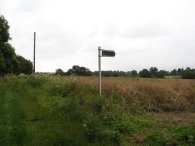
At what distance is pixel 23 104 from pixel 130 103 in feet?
15.8

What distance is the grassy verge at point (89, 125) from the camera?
8.37m

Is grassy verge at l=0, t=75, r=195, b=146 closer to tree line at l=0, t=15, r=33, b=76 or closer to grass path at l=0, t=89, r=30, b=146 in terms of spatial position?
grass path at l=0, t=89, r=30, b=146

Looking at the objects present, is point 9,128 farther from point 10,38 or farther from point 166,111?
point 10,38

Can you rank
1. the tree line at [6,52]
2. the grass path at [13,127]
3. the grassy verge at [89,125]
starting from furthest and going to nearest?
the tree line at [6,52], the grass path at [13,127], the grassy verge at [89,125]

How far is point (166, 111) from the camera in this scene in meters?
13.4

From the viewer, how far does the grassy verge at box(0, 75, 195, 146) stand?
27.5 feet

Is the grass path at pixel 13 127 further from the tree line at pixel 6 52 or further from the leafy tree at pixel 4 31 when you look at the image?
the leafy tree at pixel 4 31

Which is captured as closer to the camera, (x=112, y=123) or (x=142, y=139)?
(x=142, y=139)

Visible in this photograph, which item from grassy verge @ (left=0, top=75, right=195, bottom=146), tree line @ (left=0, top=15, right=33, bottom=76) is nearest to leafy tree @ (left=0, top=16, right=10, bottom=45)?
tree line @ (left=0, top=15, right=33, bottom=76)

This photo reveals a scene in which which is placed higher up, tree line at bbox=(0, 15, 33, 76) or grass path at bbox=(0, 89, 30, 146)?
tree line at bbox=(0, 15, 33, 76)

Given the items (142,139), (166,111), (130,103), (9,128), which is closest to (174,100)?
(166,111)

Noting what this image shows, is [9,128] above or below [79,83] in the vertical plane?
below

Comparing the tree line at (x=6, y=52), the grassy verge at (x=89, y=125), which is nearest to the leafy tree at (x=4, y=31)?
the tree line at (x=6, y=52)

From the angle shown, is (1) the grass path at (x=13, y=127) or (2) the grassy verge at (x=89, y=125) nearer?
(2) the grassy verge at (x=89, y=125)
